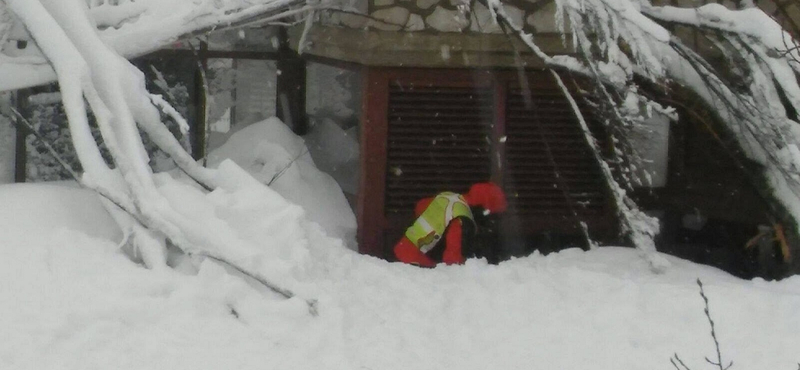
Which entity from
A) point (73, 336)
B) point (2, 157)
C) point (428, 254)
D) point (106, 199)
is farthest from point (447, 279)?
point (2, 157)

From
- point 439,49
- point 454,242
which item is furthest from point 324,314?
point 439,49

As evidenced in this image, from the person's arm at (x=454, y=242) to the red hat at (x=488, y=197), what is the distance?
0.28m

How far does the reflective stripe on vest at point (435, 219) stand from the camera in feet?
26.1

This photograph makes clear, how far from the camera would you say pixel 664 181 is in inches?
357

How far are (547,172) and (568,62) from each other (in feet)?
4.90

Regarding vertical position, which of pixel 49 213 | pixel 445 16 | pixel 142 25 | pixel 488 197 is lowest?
pixel 488 197

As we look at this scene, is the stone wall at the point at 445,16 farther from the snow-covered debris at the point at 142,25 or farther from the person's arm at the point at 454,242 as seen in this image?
the person's arm at the point at 454,242

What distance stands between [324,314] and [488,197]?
2.70 meters

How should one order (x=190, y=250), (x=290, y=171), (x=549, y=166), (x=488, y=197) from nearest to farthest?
(x=190, y=250) < (x=488, y=197) < (x=549, y=166) < (x=290, y=171)

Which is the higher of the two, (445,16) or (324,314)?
(445,16)

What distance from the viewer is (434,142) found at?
335 inches

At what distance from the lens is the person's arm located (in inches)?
313

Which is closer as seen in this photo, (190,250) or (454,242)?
(190,250)

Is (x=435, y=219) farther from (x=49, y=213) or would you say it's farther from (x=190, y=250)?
(x=49, y=213)
